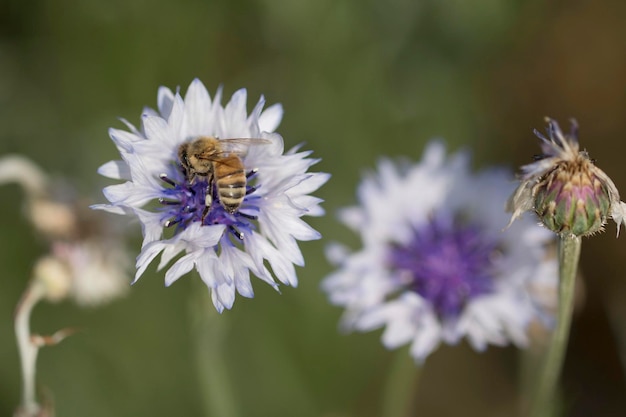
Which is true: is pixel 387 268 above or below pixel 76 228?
below

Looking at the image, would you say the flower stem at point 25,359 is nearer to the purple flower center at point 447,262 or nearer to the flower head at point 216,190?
the flower head at point 216,190

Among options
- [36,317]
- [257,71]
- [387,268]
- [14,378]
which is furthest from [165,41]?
[387,268]

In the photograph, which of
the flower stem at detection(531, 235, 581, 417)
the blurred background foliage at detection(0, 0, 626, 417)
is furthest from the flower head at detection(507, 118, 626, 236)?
the blurred background foliage at detection(0, 0, 626, 417)

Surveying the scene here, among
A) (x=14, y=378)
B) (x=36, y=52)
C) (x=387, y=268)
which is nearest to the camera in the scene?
(x=387, y=268)

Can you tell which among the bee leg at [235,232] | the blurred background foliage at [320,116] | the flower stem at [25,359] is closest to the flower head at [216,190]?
the bee leg at [235,232]

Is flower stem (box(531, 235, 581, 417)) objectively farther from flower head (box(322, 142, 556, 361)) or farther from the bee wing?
the bee wing

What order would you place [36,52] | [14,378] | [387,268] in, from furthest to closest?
1. [36,52]
2. [14,378]
3. [387,268]

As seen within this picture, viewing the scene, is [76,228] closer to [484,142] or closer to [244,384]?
[244,384]

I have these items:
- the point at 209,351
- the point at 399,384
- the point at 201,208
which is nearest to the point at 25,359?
the point at 201,208
